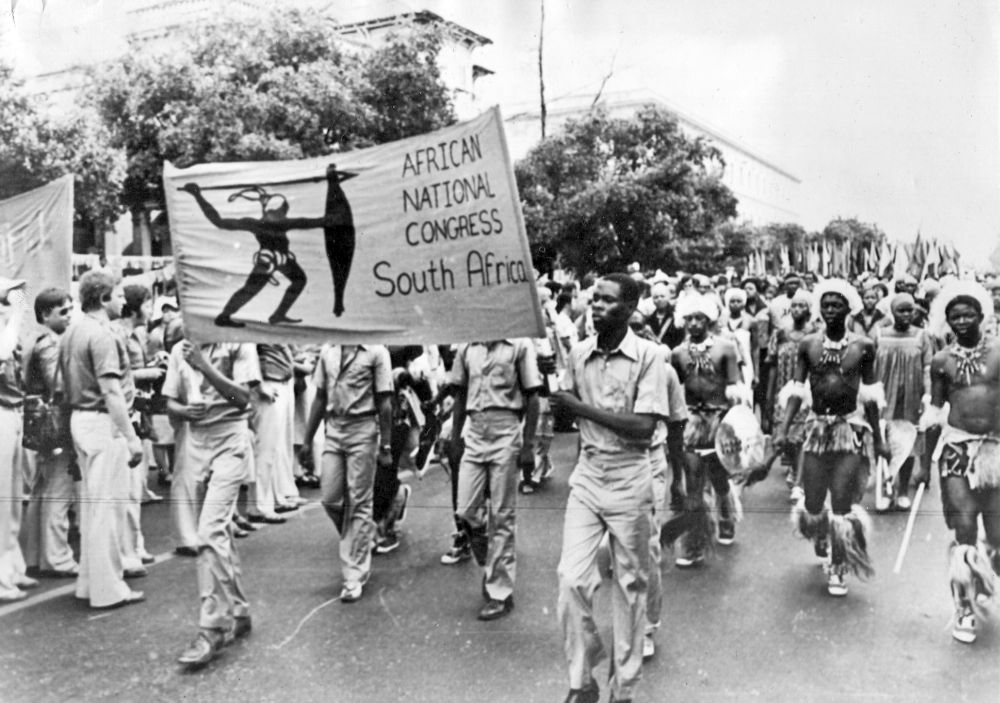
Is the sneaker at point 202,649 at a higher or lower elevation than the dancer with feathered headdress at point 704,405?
lower

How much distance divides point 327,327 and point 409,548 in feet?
8.56

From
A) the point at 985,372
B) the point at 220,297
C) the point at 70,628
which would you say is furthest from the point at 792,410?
the point at 70,628

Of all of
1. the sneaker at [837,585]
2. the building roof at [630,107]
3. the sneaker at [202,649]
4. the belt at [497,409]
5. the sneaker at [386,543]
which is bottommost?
the sneaker at [386,543]

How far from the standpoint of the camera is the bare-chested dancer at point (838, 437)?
19.3ft

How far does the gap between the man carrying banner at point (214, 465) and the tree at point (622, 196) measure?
47.6 ft

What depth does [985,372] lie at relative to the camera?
5098 millimetres

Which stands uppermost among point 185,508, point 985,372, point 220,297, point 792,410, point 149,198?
point 149,198

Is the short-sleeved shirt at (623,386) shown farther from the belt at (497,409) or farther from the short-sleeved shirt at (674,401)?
the belt at (497,409)

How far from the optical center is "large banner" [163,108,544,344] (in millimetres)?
4500

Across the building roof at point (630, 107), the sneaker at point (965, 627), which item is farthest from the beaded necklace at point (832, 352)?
the building roof at point (630, 107)

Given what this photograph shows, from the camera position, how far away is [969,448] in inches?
201

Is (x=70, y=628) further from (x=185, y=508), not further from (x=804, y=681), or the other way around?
(x=804, y=681)

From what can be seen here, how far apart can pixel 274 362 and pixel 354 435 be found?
92.8 inches

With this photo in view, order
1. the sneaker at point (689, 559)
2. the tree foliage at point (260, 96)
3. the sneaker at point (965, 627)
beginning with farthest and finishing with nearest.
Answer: the tree foliage at point (260, 96) < the sneaker at point (689, 559) < the sneaker at point (965, 627)
